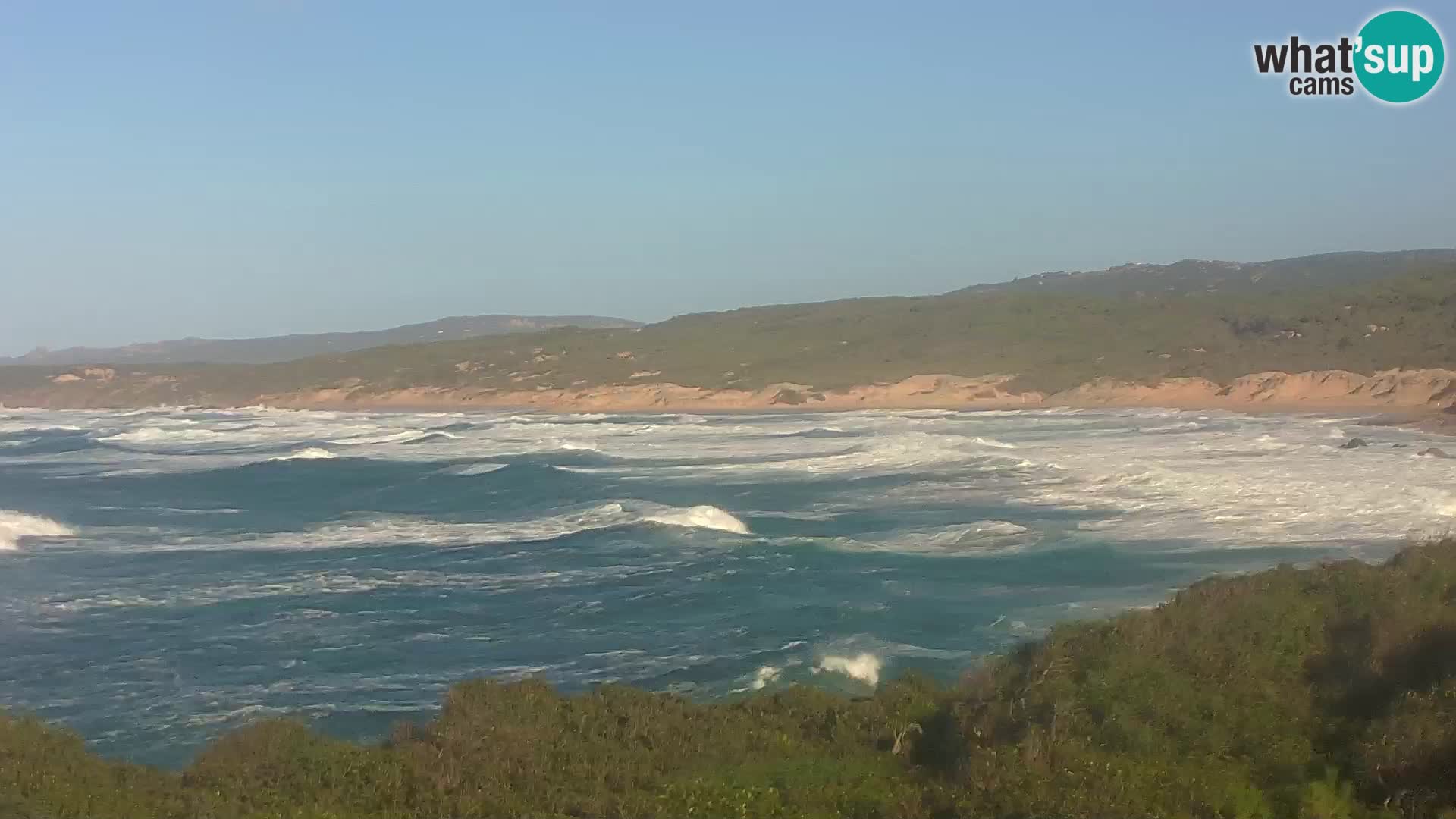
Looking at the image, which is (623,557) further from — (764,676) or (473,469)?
(473,469)

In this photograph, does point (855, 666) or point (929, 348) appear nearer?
point (855, 666)

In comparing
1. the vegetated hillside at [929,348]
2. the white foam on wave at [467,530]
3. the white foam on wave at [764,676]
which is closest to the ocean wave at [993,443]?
the white foam on wave at [467,530]

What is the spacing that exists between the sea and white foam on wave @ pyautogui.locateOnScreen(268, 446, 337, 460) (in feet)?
4.38

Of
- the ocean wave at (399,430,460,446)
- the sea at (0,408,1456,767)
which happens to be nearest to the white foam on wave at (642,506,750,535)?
the sea at (0,408,1456,767)

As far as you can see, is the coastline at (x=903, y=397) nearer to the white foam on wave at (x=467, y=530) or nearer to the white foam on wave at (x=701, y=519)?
the white foam on wave at (x=701, y=519)

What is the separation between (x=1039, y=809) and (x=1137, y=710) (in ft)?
5.70

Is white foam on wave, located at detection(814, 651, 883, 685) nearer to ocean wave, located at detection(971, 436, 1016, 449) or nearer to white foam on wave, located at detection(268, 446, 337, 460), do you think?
ocean wave, located at detection(971, 436, 1016, 449)

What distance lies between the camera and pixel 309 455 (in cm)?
4191

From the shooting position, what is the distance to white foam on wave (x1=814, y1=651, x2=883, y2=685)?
1409cm

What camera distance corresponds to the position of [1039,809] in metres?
7.15

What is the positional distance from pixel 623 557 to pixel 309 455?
23.8 meters

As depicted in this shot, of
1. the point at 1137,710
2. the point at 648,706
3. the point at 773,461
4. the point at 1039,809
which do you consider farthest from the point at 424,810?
the point at 773,461

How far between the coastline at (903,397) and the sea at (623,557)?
8864mm

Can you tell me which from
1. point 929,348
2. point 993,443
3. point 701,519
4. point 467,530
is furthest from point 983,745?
point 929,348
